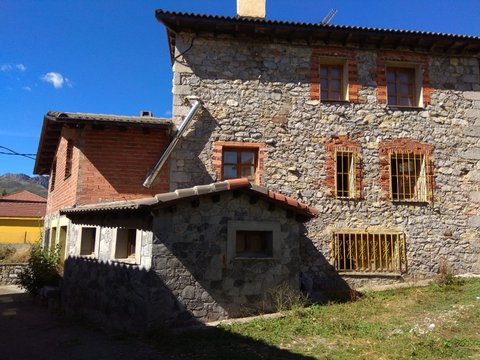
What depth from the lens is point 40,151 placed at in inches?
583

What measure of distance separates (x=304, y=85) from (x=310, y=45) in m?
1.14

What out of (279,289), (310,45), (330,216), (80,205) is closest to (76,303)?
(80,205)

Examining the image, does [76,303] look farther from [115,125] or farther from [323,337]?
[323,337]

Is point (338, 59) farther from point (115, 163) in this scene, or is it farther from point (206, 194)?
point (115, 163)

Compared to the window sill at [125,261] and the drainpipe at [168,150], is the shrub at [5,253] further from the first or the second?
the window sill at [125,261]

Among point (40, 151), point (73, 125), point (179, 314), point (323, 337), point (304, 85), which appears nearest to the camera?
point (323, 337)

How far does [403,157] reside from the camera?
423 inches

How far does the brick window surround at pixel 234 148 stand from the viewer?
1012cm

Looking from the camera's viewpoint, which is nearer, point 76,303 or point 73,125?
point 76,303

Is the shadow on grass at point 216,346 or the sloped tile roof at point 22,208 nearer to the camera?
the shadow on grass at point 216,346

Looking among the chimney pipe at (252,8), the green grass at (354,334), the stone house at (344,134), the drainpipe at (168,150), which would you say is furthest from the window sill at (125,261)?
the chimney pipe at (252,8)

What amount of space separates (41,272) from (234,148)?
264 inches

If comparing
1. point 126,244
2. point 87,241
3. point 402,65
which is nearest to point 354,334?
point 126,244

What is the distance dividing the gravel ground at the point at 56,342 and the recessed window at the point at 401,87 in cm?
912
